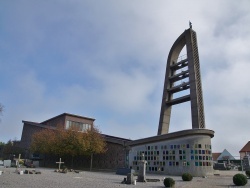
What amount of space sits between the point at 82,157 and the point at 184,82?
31.4m

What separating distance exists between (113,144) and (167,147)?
57.4ft

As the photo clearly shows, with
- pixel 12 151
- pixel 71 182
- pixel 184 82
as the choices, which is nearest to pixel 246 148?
pixel 184 82

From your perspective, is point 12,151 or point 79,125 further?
point 12,151

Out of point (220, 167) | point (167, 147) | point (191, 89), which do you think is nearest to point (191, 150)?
point (167, 147)

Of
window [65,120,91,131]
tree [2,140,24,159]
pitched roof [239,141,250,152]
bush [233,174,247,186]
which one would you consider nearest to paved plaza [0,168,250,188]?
bush [233,174,247,186]

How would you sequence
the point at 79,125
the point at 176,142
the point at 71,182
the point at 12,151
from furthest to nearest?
1. the point at 12,151
2. the point at 79,125
3. the point at 176,142
4. the point at 71,182

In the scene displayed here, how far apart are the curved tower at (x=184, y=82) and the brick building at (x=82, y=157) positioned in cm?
974

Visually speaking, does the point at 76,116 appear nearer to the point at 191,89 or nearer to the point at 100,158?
the point at 100,158

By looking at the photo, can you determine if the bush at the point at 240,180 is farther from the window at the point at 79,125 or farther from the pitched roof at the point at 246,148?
the pitched roof at the point at 246,148

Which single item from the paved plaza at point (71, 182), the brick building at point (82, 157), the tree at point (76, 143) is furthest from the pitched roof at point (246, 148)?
the paved plaza at point (71, 182)

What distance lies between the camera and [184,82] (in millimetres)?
49344

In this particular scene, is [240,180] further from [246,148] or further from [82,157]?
[246,148]

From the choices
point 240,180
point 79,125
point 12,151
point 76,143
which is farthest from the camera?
point 12,151

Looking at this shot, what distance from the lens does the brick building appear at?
52531 millimetres
